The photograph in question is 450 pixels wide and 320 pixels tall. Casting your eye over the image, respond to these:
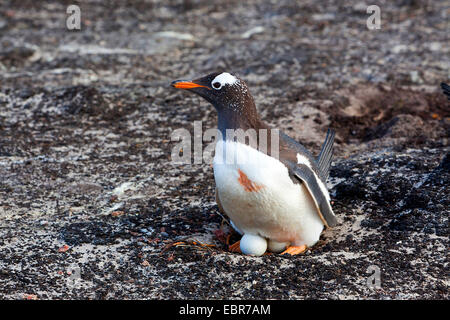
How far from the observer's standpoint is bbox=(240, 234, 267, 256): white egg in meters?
3.96

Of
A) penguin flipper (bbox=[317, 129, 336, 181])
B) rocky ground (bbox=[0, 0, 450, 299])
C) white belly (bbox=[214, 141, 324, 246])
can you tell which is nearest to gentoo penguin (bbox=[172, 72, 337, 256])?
white belly (bbox=[214, 141, 324, 246])

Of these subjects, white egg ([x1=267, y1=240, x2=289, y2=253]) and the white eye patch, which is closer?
the white eye patch

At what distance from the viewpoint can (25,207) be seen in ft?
15.0

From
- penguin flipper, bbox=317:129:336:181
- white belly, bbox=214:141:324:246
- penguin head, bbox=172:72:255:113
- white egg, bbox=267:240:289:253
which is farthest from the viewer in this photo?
penguin flipper, bbox=317:129:336:181

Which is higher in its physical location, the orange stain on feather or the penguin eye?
the penguin eye

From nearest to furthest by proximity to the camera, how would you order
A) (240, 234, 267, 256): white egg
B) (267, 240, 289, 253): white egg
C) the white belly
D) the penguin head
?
the white belly
the penguin head
(240, 234, 267, 256): white egg
(267, 240, 289, 253): white egg

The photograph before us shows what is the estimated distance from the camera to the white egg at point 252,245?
3.96m

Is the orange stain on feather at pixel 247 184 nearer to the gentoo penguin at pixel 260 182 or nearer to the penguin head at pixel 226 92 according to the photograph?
the gentoo penguin at pixel 260 182

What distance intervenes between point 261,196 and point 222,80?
0.75 m

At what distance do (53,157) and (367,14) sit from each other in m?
5.30

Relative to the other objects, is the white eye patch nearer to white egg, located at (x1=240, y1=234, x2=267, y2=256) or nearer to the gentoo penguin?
the gentoo penguin

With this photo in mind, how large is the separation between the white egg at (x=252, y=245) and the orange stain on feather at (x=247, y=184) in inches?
17.1

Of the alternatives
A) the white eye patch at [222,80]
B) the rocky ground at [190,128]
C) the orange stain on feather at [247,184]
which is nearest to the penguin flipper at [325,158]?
the rocky ground at [190,128]

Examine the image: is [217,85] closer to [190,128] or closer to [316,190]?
[316,190]
